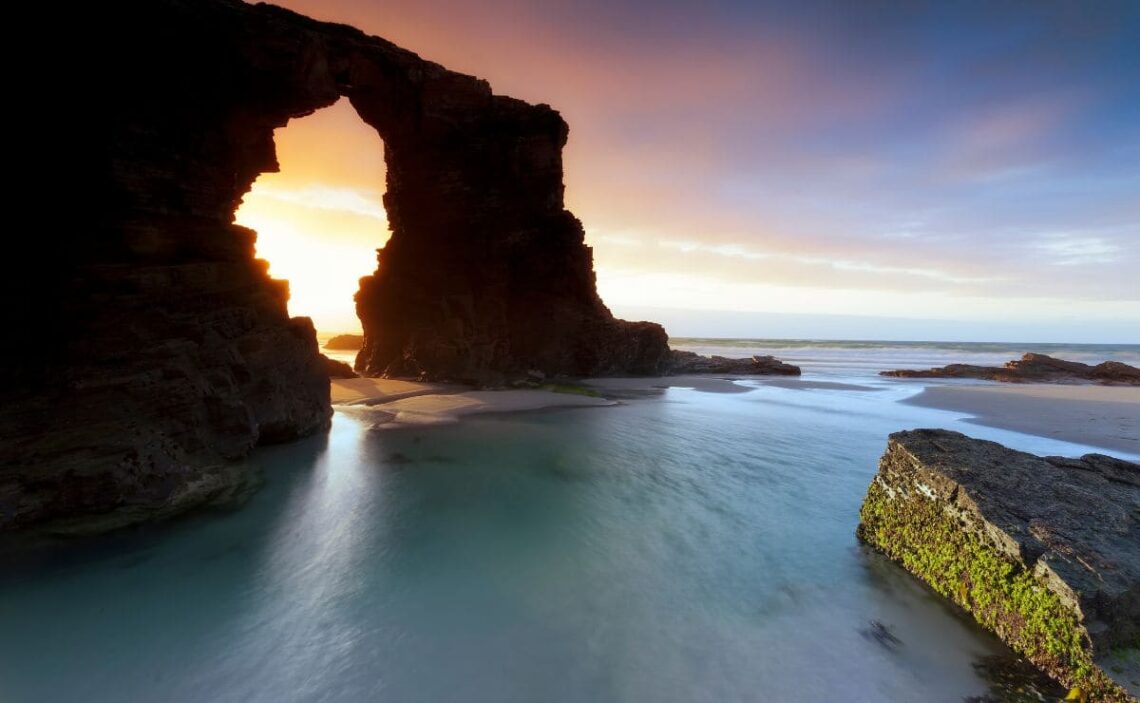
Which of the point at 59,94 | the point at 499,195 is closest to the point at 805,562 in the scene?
the point at 59,94

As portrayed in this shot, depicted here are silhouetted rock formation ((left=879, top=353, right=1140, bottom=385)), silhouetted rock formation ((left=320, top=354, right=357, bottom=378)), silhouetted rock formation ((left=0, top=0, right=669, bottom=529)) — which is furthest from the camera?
silhouetted rock formation ((left=879, top=353, right=1140, bottom=385))

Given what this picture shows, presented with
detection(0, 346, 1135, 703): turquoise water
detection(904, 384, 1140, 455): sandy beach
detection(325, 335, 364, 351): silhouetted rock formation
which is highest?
detection(325, 335, 364, 351): silhouetted rock formation

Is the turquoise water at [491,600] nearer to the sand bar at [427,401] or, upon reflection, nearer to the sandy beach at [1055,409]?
the sand bar at [427,401]

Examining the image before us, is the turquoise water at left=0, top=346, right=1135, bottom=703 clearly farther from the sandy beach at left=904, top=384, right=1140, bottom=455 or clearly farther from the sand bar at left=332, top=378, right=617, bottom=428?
the sandy beach at left=904, top=384, right=1140, bottom=455

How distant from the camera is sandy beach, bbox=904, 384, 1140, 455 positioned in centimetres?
1485

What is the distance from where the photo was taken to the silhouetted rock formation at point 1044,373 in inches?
1254

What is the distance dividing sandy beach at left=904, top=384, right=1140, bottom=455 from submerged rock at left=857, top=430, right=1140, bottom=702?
443 inches

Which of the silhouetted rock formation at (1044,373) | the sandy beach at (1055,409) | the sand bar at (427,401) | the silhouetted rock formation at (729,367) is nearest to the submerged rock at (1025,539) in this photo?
the sandy beach at (1055,409)

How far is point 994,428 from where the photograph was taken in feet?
52.3

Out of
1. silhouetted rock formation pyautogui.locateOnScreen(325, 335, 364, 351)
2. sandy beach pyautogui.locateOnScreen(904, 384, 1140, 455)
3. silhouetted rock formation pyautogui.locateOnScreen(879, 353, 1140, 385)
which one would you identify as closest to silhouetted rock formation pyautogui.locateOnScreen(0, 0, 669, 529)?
sandy beach pyautogui.locateOnScreen(904, 384, 1140, 455)

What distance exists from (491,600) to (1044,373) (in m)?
43.6

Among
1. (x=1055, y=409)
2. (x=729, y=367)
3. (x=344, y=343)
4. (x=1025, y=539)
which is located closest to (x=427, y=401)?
(x=1025, y=539)

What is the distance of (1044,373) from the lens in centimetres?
3328

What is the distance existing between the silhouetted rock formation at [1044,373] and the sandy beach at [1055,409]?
565cm
